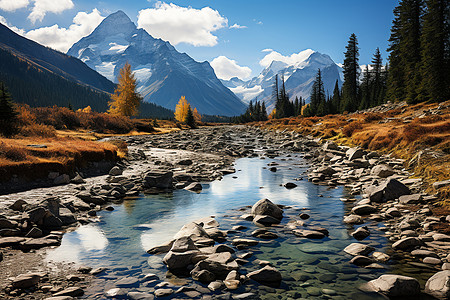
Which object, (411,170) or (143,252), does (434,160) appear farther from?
(143,252)

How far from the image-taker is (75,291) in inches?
205

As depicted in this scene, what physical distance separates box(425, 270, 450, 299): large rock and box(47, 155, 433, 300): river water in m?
0.25

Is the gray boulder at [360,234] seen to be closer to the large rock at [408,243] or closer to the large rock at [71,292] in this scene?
the large rock at [408,243]

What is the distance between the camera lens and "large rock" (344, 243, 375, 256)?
22.2 ft

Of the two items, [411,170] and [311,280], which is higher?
[411,170]

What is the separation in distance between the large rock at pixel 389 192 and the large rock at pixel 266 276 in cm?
699

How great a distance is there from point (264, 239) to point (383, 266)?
304cm

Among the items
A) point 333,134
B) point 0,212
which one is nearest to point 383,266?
point 0,212

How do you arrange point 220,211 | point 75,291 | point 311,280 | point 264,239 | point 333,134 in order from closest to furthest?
point 75,291 < point 311,280 < point 264,239 < point 220,211 < point 333,134

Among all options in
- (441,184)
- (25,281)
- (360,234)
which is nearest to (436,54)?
(441,184)

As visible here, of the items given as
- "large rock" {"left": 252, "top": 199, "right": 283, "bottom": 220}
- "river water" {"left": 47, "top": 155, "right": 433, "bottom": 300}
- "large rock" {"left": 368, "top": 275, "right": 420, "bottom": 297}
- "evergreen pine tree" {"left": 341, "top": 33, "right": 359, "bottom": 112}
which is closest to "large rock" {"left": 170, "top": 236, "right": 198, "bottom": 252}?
"river water" {"left": 47, "top": 155, "right": 433, "bottom": 300}

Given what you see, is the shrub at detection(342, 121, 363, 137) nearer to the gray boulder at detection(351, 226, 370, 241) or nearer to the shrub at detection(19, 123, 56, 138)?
the gray boulder at detection(351, 226, 370, 241)

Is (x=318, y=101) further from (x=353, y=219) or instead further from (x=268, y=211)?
(x=268, y=211)

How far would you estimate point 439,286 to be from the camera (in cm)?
501
